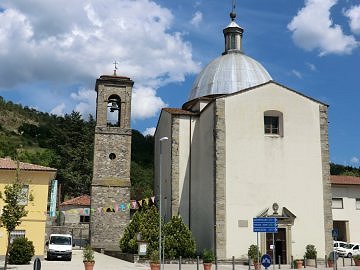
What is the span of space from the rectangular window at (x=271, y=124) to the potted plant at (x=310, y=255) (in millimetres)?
7519

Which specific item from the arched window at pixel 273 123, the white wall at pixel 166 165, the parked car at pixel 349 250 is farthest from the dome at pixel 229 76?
the parked car at pixel 349 250

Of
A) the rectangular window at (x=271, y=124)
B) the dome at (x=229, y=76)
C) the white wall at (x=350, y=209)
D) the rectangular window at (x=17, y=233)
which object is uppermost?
the dome at (x=229, y=76)

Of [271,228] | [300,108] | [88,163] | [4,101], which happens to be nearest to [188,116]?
[300,108]

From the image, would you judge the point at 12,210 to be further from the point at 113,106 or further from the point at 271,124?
the point at 113,106

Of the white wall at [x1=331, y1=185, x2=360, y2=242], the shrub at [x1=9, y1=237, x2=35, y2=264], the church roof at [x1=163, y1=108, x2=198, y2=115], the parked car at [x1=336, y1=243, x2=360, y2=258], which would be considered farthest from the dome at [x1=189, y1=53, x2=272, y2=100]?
the shrub at [x1=9, y1=237, x2=35, y2=264]

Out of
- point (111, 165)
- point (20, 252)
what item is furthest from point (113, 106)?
point (20, 252)

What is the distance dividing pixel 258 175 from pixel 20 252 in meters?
14.5

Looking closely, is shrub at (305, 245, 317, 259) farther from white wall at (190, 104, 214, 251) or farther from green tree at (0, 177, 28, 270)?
green tree at (0, 177, 28, 270)

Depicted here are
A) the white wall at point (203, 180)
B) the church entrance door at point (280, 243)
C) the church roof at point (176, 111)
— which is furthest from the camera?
the church roof at point (176, 111)

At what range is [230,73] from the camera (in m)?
36.5

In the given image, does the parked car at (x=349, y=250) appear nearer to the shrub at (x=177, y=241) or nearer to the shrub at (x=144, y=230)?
the shrub at (x=177, y=241)

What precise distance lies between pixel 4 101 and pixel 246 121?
9381 cm

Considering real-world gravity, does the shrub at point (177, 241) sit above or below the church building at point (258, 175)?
below

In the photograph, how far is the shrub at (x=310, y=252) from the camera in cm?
2798
